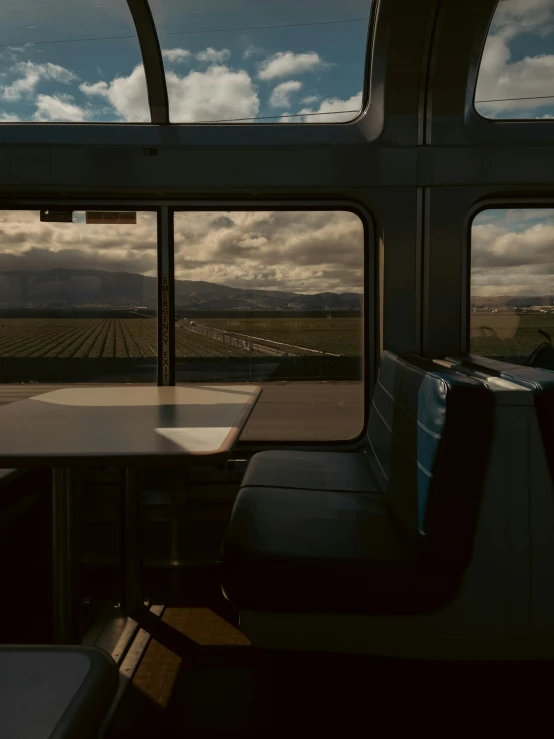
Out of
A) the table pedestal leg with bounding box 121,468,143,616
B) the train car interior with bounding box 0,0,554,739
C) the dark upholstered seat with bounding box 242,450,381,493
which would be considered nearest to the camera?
the train car interior with bounding box 0,0,554,739

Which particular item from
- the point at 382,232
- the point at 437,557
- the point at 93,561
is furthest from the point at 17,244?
the point at 437,557

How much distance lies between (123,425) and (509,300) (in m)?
2.29

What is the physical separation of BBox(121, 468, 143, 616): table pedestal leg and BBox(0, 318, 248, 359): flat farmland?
837 mm

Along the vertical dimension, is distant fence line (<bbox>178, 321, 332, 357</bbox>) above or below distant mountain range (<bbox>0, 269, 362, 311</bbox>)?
below

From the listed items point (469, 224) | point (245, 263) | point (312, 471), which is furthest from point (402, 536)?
point (245, 263)

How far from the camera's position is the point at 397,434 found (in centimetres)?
218

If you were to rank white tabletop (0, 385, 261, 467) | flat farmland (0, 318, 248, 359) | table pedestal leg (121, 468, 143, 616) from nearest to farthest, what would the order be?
white tabletop (0, 385, 261, 467) → table pedestal leg (121, 468, 143, 616) → flat farmland (0, 318, 248, 359)

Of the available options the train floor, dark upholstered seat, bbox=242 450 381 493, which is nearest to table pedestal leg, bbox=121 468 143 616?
the train floor

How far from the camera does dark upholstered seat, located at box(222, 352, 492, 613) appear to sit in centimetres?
164

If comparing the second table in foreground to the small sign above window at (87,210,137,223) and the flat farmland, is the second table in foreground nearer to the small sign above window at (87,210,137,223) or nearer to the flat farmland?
the flat farmland

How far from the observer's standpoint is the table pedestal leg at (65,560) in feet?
6.34

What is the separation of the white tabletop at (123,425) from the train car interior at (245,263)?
0.03 m

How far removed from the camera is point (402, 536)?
1.89 metres

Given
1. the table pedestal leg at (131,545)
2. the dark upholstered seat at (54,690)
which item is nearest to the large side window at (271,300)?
the table pedestal leg at (131,545)
